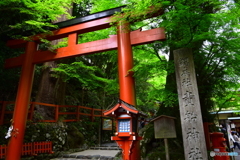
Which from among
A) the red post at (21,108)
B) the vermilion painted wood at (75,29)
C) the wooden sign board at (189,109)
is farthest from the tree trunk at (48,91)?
the wooden sign board at (189,109)

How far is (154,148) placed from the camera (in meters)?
7.00

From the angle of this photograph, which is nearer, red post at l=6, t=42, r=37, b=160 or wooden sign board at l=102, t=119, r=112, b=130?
red post at l=6, t=42, r=37, b=160

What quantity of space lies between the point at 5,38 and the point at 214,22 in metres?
9.86

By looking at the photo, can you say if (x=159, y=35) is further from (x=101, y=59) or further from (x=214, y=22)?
(x=101, y=59)

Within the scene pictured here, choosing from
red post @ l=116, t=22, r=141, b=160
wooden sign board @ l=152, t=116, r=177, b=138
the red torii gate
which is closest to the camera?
wooden sign board @ l=152, t=116, r=177, b=138

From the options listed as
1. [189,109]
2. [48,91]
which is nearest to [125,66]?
[189,109]

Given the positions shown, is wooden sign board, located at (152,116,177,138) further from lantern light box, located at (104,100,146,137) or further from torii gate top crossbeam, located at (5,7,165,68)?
torii gate top crossbeam, located at (5,7,165,68)

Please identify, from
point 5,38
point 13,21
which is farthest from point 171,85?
point 5,38

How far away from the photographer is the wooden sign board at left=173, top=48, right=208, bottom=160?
13.4 ft

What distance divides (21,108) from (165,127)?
6432mm

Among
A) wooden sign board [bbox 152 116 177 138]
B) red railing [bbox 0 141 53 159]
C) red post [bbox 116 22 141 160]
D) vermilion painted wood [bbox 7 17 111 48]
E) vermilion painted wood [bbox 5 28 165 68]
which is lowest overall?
red railing [bbox 0 141 53 159]

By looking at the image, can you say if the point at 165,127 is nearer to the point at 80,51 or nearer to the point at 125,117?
the point at 125,117

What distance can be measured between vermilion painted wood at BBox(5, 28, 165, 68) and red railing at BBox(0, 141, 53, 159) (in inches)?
159

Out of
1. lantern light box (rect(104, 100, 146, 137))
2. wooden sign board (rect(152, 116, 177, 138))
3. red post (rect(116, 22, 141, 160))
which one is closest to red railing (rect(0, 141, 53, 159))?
red post (rect(116, 22, 141, 160))
